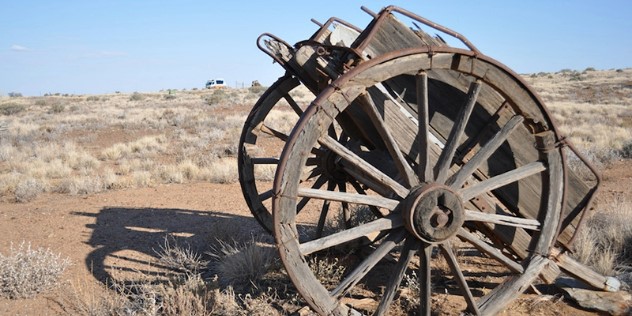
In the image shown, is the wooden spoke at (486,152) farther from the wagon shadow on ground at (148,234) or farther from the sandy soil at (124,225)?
the wagon shadow on ground at (148,234)

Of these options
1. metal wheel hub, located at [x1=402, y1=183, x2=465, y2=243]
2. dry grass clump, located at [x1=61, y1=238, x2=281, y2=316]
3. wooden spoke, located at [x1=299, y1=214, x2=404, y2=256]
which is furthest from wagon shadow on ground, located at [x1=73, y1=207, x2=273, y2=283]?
metal wheel hub, located at [x1=402, y1=183, x2=465, y2=243]

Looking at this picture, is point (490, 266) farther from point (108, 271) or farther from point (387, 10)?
point (108, 271)

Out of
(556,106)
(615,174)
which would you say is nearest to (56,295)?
(615,174)

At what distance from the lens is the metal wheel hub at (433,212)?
284cm

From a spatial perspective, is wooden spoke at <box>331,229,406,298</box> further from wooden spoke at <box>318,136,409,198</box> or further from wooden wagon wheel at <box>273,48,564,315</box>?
wooden spoke at <box>318,136,409,198</box>

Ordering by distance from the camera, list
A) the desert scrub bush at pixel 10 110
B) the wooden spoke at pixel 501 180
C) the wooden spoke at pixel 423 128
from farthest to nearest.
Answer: the desert scrub bush at pixel 10 110, the wooden spoke at pixel 501 180, the wooden spoke at pixel 423 128

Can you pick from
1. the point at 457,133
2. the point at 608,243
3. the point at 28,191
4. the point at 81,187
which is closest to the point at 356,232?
the point at 457,133

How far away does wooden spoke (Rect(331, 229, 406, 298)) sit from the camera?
2.86m

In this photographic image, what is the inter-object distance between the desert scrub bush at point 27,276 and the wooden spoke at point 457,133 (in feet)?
11.8

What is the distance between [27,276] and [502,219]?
13.0ft

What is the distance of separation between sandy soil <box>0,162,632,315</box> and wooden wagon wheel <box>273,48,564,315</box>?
0.72 meters

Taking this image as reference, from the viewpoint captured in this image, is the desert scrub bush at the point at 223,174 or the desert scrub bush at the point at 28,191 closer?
the desert scrub bush at the point at 28,191

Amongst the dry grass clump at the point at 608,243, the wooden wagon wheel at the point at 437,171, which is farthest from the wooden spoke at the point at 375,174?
the dry grass clump at the point at 608,243

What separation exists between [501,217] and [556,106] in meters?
20.9
